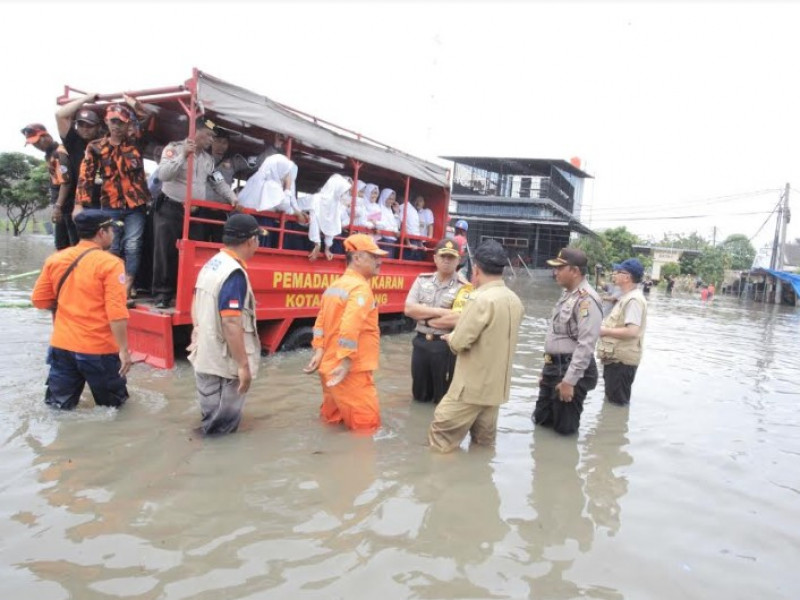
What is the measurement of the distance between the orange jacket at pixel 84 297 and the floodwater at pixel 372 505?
659mm

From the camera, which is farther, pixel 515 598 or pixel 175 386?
pixel 175 386

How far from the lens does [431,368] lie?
17.3ft

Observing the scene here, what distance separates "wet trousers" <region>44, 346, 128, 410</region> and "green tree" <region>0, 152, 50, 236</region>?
3407 cm

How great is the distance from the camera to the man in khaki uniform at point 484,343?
12.0 ft

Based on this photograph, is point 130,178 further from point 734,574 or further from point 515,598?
point 734,574

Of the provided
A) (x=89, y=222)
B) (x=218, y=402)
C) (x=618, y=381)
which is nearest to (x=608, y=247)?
(x=618, y=381)

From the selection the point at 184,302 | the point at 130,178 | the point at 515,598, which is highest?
the point at 130,178

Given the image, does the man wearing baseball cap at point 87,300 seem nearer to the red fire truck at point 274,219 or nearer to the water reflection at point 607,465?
the red fire truck at point 274,219

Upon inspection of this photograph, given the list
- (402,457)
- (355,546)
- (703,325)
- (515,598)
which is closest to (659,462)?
(402,457)

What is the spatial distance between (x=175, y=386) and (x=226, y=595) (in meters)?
3.21

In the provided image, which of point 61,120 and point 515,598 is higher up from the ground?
point 61,120

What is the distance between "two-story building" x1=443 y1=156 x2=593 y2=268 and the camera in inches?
1253

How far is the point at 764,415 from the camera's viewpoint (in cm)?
621

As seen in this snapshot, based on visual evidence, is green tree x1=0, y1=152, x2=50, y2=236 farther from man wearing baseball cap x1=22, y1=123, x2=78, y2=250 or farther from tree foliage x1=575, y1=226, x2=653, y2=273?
tree foliage x1=575, y1=226, x2=653, y2=273
